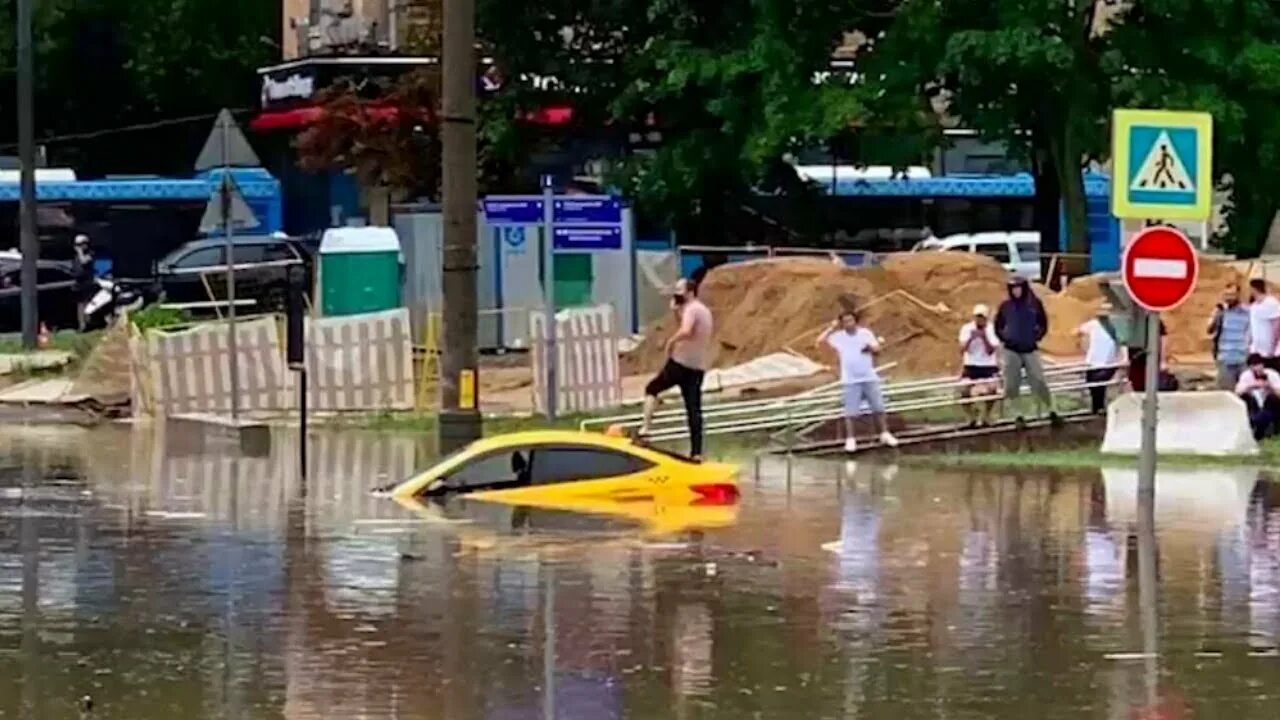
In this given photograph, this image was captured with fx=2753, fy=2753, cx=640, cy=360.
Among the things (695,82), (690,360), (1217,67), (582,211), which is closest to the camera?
(690,360)

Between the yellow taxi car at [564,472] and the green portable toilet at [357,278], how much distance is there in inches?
663

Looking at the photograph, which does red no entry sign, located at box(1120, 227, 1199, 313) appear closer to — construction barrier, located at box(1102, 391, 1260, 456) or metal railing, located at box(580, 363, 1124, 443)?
→ construction barrier, located at box(1102, 391, 1260, 456)

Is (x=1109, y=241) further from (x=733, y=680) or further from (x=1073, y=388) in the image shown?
(x=733, y=680)

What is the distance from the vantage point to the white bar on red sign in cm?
1769

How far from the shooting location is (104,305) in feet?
148

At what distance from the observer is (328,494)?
72.9 ft

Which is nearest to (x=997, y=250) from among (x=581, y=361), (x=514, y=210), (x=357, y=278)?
(x=357, y=278)

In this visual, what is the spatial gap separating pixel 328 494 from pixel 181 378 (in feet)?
28.7

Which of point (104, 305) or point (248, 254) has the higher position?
point (248, 254)

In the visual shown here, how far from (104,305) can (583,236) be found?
1997 cm

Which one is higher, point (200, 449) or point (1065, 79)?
point (1065, 79)

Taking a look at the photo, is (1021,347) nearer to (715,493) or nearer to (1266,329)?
(1266,329)

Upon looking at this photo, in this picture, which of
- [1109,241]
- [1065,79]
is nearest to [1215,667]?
[1065,79]

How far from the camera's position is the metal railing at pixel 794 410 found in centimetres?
2777
